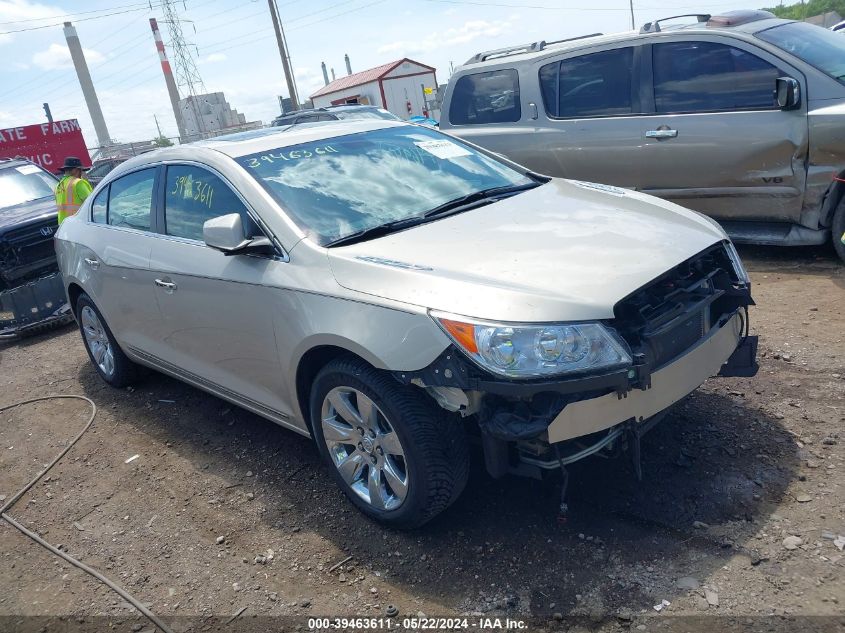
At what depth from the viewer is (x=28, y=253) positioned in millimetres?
8375

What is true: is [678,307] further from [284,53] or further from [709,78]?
[284,53]

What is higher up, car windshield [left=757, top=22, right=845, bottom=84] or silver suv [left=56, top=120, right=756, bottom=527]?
car windshield [left=757, top=22, right=845, bottom=84]

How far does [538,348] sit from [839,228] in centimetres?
402

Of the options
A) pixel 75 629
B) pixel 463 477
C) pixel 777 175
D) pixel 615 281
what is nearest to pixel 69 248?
pixel 75 629

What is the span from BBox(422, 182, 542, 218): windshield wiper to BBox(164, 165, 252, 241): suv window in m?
0.93

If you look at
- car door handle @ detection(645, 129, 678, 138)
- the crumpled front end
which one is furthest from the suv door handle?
the crumpled front end

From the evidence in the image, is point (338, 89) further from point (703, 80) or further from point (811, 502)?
point (811, 502)

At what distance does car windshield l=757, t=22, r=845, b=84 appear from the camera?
5449 mm

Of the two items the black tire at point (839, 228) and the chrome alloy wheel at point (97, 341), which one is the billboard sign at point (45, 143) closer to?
the chrome alloy wheel at point (97, 341)

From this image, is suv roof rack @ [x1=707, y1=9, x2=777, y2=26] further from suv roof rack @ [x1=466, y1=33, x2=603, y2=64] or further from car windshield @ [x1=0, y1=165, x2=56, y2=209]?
car windshield @ [x1=0, y1=165, x2=56, y2=209]

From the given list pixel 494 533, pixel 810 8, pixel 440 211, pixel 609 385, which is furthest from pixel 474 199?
pixel 810 8

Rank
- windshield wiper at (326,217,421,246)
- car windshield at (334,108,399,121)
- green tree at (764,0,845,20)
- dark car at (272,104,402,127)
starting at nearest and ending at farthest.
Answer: windshield wiper at (326,217,421,246), dark car at (272,104,402,127), car windshield at (334,108,399,121), green tree at (764,0,845,20)

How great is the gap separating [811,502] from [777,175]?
347cm

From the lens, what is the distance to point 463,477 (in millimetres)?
2898
